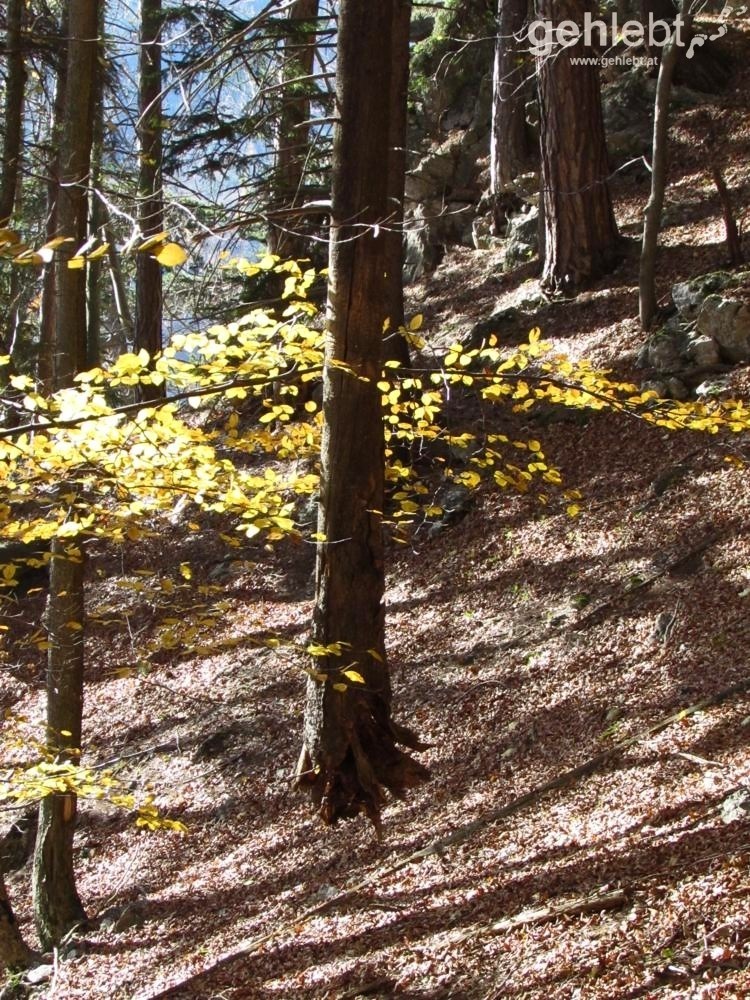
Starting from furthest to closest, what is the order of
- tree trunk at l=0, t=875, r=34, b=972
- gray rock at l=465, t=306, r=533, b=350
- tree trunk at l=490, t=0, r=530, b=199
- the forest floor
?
tree trunk at l=490, t=0, r=530, b=199 → gray rock at l=465, t=306, r=533, b=350 → tree trunk at l=0, t=875, r=34, b=972 → the forest floor

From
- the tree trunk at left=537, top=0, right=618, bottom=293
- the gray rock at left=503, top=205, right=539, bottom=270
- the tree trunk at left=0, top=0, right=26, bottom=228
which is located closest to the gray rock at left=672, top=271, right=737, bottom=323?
the tree trunk at left=537, top=0, right=618, bottom=293

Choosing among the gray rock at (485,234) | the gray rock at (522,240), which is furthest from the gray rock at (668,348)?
the gray rock at (485,234)

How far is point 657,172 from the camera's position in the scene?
9.88 meters

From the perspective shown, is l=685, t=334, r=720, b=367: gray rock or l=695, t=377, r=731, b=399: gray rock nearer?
l=695, t=377, r=731, b=399: gray rock

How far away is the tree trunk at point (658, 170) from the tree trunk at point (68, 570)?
593cm

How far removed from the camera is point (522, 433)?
10641 mm

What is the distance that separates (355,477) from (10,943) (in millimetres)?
4672

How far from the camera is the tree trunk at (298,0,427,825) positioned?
472 cm

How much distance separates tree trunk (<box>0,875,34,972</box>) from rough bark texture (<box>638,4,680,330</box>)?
858 centimetres

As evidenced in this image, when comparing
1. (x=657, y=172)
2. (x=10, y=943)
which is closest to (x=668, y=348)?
(x=657, y=172)

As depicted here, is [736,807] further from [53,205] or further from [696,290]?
[696,290]

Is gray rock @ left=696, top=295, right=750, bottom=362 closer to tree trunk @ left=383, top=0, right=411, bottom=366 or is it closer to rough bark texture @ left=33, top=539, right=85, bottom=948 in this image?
tree trunk @ left=383, top=0, right=411, bottom=366

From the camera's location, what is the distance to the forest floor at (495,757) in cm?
457

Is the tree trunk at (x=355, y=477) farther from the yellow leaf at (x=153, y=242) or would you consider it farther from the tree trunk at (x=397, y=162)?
the tree trunk at (x=397, y=162)
